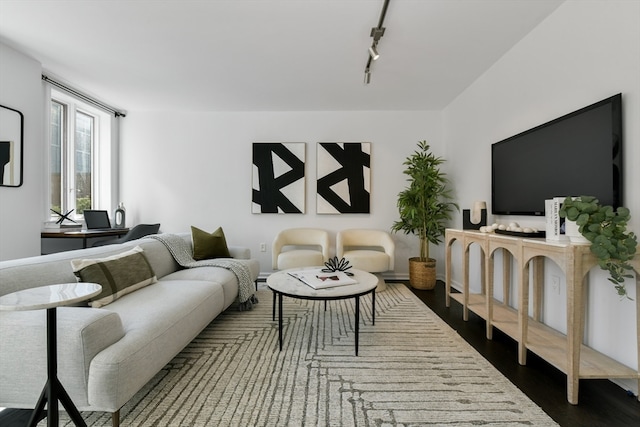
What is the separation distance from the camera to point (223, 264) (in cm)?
285

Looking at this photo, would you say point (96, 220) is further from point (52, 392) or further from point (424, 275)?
point (424, 275)

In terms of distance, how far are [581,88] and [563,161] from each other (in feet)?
1.58

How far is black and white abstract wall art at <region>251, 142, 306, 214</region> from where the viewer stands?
4.34 m

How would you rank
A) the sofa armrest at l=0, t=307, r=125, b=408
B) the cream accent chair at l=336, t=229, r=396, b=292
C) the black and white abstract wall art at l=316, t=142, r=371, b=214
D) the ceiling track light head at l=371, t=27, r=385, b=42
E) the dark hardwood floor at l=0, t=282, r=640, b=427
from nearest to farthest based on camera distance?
the sofa armrest at l=0, t=307, r=125, b=408
the dark hardwood floor at l=0, t=282, r=640, b=427
the ceiling track light head at l=371, t=27, r=385, b=42
the cream accent chair at l=336, t=229, r=396, b=292
the black and white abstract wall art at l=316, t=142, r=371, b=214

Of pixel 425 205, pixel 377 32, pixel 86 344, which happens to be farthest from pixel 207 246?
pixel 425 205

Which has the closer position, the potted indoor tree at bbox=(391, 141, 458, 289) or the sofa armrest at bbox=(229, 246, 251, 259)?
the sofa armrest at bbox=(229, 246, 251, 259)

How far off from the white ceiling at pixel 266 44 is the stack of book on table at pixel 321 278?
2.03 m

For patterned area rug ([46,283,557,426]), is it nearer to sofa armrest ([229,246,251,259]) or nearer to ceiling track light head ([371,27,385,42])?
sofa armrest ([229,246,251,259])

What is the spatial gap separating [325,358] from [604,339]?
171cm

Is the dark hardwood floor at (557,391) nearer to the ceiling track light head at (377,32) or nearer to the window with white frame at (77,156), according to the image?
the ceiling track light head at (377,32)

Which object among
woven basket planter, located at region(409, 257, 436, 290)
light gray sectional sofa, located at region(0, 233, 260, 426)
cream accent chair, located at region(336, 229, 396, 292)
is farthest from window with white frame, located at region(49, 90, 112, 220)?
woven basket planter, located at region(409, 257, 436, 290)

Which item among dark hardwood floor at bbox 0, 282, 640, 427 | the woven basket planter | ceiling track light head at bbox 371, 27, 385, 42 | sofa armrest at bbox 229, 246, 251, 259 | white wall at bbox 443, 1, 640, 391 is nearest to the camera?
dark hardwood floor at bbox 0, 282, 640, 427

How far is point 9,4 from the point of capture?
2.11m

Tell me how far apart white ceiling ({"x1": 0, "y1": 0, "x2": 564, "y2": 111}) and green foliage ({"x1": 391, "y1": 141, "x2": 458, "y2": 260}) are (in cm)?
97
